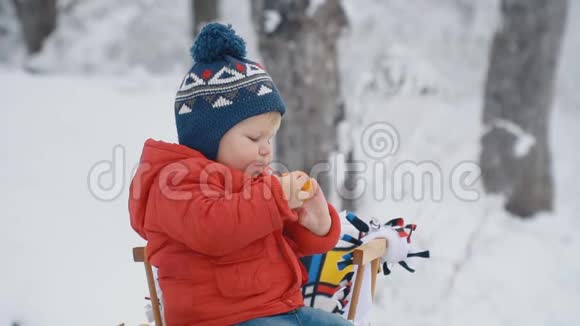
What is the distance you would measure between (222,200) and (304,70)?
267 centimetres

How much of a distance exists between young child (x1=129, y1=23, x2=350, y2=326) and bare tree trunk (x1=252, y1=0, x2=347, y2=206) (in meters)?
2.26

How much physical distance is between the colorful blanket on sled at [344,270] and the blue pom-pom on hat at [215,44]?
2.83 ft

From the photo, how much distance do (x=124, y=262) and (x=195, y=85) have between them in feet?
6.31

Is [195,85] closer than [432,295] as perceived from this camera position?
Yes

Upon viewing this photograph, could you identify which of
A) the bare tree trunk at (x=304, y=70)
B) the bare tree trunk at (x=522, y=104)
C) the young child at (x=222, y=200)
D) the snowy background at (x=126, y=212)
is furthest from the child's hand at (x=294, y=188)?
the bare tree trunk at (x=522, y=104)

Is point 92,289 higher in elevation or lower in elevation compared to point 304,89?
lower

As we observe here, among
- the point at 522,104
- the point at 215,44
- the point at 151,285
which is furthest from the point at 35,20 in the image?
the point at 215,44

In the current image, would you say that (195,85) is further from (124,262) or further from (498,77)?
(498,77)

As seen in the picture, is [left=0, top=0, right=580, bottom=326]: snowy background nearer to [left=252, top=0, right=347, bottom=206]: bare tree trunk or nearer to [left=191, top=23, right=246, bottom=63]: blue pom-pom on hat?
[left=252, top=0, right=347, bottom=206]: bare tree trunk

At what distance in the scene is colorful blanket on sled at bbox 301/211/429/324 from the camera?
235 cm

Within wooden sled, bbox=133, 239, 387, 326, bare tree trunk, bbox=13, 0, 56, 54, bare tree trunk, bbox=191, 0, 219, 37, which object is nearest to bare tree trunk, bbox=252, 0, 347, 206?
wooden sled, bbox=133, 239, 387, 326

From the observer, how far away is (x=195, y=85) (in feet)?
6.00

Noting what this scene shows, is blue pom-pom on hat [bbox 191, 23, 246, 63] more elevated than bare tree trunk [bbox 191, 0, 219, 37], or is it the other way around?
bare tree trunk [bbox 191, 0, 219, 37]

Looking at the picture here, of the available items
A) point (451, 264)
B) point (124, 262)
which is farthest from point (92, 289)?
point (451, 264)
